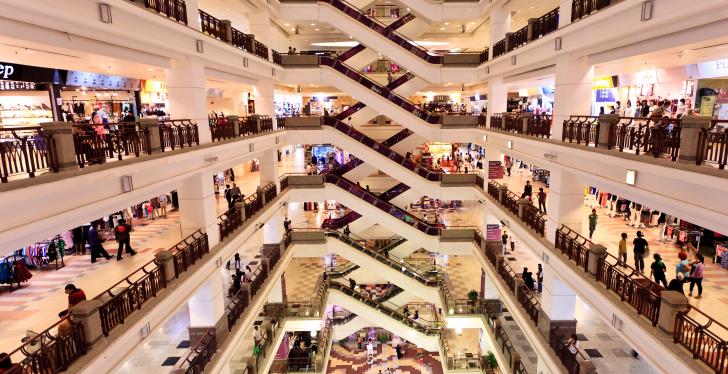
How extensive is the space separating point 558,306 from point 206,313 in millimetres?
9170

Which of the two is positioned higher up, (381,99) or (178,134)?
(381,99)

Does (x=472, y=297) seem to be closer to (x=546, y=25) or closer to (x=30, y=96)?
(x=546, y=25)

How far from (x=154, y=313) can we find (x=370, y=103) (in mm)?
11716

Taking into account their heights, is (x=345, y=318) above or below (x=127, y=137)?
below

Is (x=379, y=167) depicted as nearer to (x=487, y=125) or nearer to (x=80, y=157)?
(x=487, y=125)

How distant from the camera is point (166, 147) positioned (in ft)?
27.9

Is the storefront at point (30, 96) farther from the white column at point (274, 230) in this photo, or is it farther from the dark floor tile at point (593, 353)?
the dark floor tile at point (593, 353)

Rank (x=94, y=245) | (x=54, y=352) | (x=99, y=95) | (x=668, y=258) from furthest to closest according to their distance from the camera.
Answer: (x=99, y=95)
(x=94, y=245)
(x=668, y=258)
(x=54, y=352)

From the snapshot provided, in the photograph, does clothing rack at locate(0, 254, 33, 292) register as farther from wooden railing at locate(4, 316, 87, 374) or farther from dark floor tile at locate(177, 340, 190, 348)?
wooden railing at locate(4, 316, 87, 374)

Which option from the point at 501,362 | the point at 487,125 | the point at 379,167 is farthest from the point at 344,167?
the point at 501,362

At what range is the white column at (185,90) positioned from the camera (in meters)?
9.48

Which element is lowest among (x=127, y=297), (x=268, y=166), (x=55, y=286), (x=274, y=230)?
(x=274, y=230)

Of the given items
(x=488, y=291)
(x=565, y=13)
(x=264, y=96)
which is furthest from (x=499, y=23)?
(x=488, y=291)

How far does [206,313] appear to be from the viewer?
34.1ft
